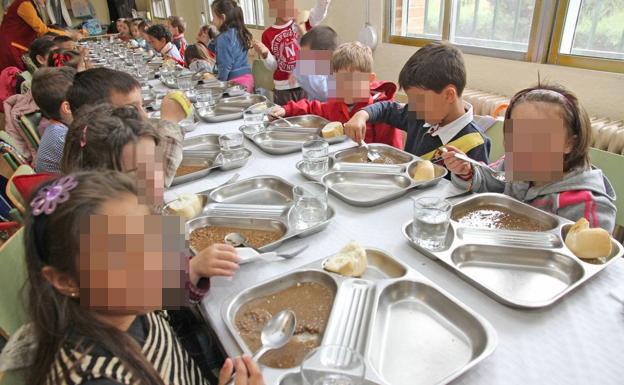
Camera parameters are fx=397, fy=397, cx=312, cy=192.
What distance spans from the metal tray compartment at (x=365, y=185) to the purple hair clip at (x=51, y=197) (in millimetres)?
859

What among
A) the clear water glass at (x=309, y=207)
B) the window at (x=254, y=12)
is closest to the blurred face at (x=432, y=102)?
the clear water glass at (x=309, y=207)

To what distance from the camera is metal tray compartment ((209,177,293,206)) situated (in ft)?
4.81

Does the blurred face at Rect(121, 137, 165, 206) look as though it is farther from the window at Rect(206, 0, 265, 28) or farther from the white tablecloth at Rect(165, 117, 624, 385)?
the window at Rect(206, 0, 265, 28)

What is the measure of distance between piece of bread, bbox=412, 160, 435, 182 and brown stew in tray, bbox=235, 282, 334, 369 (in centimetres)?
66

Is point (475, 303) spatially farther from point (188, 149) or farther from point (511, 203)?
point (188, 149)

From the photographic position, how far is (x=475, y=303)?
2.94 feet

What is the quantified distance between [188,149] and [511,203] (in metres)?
1.43

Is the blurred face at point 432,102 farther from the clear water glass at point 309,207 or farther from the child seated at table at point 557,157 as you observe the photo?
the clear water glass at point 309,207

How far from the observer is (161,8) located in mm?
10648

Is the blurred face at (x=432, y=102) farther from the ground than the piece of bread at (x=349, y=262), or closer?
farther from the ground

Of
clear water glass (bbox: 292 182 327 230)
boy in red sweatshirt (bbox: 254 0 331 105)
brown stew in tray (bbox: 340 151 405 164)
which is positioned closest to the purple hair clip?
clear water glass (bbox: 292 182 327 230)

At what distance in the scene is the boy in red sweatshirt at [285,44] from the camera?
3.60 m

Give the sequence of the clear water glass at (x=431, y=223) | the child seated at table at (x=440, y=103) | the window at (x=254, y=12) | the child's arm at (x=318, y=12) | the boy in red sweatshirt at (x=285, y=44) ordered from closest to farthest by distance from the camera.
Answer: the clear water glass at (x=431, y=223), the child seated at table at (x=440, y=103), the child's arm at (x=318, y=12), the boy in red sweatshirt at (x=285, y=44), the window at (x=254, y=12)

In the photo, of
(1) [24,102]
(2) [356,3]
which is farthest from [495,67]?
(1) [24,102]
